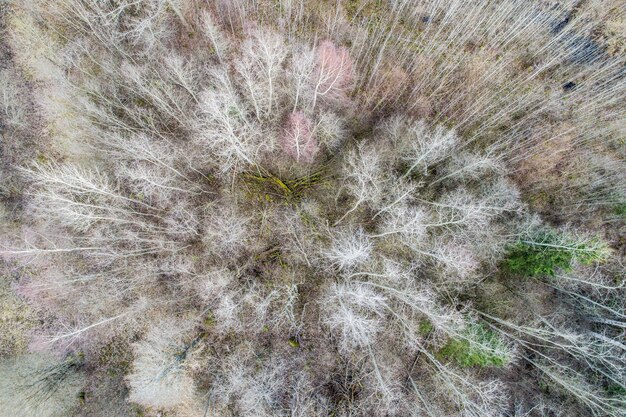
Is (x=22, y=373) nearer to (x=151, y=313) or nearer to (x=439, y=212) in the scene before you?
(x=151, y=313)

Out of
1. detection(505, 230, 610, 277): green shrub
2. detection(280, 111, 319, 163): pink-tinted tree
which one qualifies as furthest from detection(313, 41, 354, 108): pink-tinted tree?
detection(505, 230, 610, 277): green shrub

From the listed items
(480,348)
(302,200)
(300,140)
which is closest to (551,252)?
(480,348)

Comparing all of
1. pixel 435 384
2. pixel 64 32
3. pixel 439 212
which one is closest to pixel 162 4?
pixel 64 32

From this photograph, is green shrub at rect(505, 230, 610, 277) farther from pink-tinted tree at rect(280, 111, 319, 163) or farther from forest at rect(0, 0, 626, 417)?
pink-tinted tree at rect(280, 111, 319, 163)

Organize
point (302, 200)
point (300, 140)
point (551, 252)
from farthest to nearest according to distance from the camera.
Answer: point (302, 200) < point (300, 140) < point (551, 252)

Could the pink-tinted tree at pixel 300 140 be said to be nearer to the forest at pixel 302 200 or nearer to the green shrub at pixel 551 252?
the forest at pixel 302 200

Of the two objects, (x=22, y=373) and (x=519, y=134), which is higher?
(x=519, y=134)

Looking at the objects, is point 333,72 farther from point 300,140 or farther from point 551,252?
point 551,252
